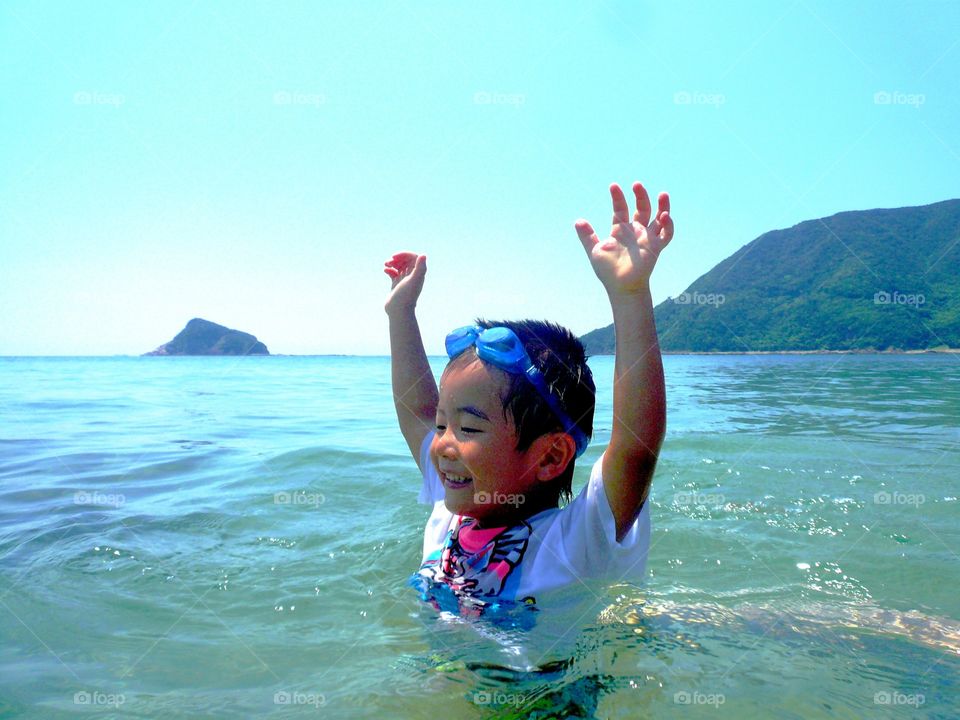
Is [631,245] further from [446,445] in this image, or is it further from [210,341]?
[210,341]

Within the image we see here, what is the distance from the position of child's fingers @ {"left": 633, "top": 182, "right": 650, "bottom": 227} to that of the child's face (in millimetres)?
732

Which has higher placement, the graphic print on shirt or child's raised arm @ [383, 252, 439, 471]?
child's raised arm @ [383, 252, 439, 471]

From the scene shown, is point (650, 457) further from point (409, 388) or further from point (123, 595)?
point (123, 595)

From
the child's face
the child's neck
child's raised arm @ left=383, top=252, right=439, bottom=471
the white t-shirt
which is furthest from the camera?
child's raised arm @ left=383, top=252, right=439, bottom=471

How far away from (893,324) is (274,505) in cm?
A: 7215

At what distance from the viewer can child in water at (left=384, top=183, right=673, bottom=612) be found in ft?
6.33

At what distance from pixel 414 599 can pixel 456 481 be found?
2.60 ft

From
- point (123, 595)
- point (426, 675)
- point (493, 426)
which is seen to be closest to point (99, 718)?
point (426, 675)

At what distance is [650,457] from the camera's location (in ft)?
6.45

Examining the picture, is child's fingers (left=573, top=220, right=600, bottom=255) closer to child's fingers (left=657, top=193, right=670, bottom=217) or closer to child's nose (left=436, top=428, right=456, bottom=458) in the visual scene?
child's fingers (left=657, top=193, right=670, bottom=217)

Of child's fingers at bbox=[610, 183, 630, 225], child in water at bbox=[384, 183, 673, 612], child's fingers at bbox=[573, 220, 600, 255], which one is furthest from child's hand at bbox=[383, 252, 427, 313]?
child's fingers at bbox=[610, 183, 630, 225]

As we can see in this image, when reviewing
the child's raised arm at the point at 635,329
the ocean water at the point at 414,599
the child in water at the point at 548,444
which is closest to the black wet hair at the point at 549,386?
the child in water at the point at 548,444

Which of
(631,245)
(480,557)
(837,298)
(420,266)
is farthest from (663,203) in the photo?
(837,298)

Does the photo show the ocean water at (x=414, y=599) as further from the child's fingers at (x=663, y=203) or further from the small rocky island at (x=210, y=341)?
the small rocky island at (x=210, y=341)
